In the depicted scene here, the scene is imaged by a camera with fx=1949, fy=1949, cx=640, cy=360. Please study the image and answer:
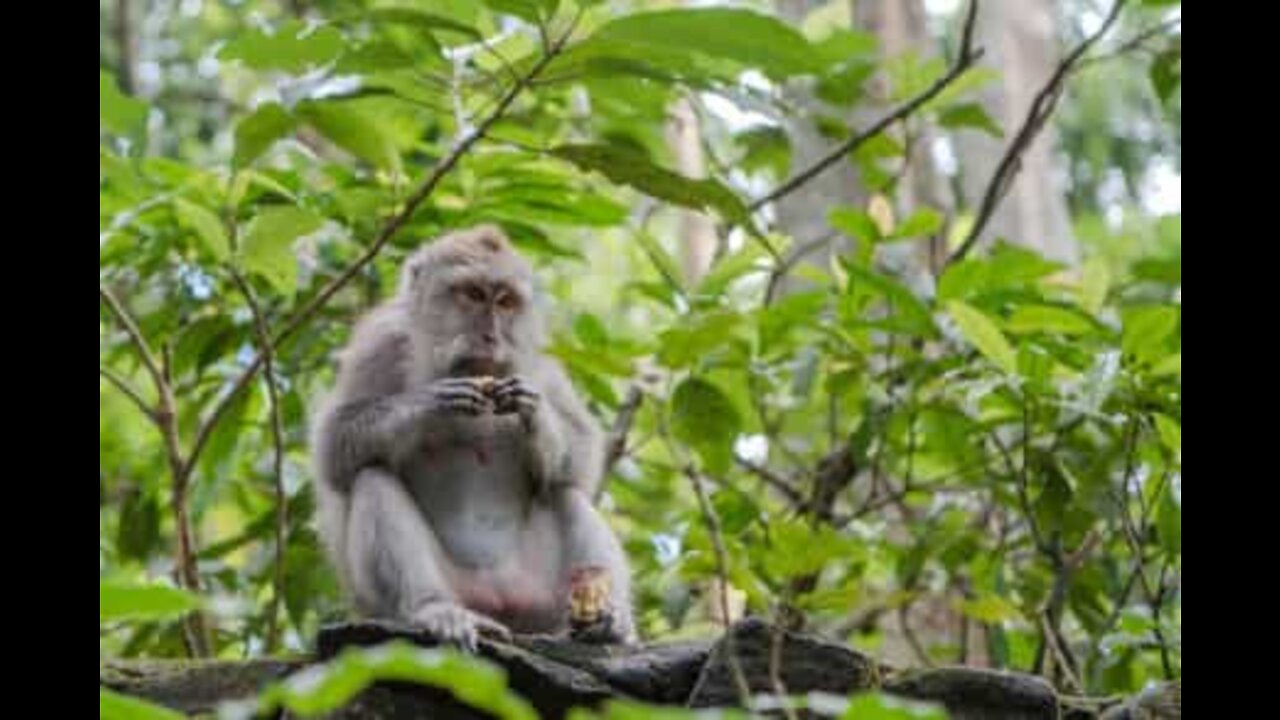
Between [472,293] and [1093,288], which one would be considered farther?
[1093,288]

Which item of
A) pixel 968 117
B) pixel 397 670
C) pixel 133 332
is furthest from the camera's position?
pixel 968 117

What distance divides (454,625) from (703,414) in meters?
2.07

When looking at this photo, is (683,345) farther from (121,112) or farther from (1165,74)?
(1165,74)

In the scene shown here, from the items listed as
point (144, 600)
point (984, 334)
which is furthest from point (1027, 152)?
point (144, 600)

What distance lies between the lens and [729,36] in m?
5.29

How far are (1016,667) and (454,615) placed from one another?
3.32 meters

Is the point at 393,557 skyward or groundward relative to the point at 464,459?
groundward

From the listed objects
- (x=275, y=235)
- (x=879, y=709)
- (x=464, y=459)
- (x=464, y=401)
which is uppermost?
(x=275, y=235)

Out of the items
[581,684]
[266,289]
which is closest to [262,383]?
[266,289]

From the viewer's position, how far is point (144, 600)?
2.60 m

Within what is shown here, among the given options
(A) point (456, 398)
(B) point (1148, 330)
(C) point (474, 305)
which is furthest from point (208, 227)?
(B) point (1148, 330)

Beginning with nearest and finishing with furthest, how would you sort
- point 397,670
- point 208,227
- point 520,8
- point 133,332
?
point 397,670 → point 520,8 → point 208,227 → point 133,332
